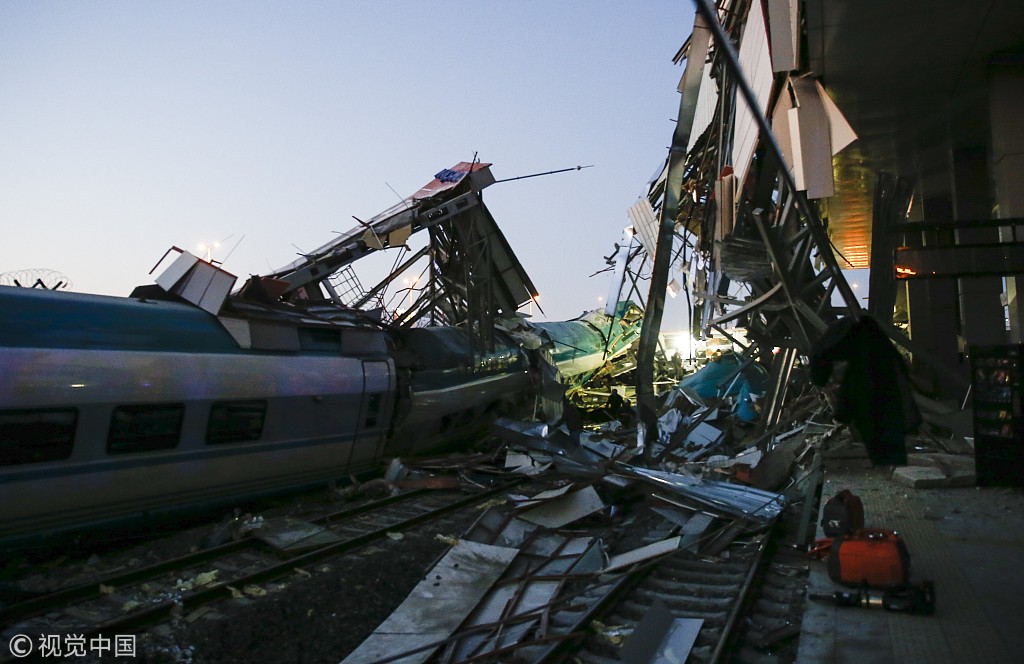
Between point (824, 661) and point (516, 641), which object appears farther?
point (516, 641)

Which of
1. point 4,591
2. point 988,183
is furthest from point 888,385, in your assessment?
point 988,183

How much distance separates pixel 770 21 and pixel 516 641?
9176 millimetres

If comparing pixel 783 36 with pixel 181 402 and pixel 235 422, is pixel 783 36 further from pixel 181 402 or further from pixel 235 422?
pixel 181 402

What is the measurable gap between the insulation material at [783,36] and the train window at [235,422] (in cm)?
882

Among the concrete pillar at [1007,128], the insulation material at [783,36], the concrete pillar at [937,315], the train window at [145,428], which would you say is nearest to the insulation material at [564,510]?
the train window at [145,428]

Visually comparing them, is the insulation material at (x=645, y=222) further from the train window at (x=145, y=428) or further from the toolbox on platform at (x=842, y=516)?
the train window at (x=145, y=428)

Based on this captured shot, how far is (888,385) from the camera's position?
6.70 m

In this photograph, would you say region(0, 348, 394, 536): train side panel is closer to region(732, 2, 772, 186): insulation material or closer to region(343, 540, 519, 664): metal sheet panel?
region(343, 540, 519, 664): metal sheet panel

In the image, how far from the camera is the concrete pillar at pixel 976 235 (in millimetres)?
15234

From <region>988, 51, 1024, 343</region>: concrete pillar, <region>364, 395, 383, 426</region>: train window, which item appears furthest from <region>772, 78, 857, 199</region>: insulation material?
<region>364, 395, 383, 426</region>: train window

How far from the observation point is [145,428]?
8125 mm

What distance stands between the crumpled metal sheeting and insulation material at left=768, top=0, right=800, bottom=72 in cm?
608

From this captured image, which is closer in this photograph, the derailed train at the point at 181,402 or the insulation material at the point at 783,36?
the derailed train at the point at 181,402

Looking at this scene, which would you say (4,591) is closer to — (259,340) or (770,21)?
(259,340)
